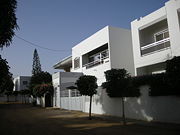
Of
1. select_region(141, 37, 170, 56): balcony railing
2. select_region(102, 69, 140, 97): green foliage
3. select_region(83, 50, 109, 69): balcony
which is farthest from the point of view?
select_region(83, 50, 109, 69): balcony

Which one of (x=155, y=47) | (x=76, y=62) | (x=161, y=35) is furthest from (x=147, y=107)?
(x=76, y=62)

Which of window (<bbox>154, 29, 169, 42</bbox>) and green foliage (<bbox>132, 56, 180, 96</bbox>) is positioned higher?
window (<bbox>154, 29, 169, 42</bbox>)

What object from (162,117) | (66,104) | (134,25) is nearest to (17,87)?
(66,104)

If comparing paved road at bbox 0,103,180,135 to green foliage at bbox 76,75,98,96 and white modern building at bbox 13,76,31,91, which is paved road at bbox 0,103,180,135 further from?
white modern building at bbox 13,76,31,91

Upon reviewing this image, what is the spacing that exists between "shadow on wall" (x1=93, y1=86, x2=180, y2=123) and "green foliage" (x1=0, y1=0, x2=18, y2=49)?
832cm

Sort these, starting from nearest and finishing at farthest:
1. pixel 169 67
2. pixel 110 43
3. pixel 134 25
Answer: pixel 169 67 → pixel 134 25 → pixel 110 43

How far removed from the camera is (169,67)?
845 centimetres

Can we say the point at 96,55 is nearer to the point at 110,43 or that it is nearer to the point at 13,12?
the point at 110,43

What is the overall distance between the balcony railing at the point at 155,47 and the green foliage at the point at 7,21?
10207mm

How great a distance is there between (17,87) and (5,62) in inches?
2330

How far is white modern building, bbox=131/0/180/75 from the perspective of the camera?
12.3 m

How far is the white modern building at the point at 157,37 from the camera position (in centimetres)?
1233

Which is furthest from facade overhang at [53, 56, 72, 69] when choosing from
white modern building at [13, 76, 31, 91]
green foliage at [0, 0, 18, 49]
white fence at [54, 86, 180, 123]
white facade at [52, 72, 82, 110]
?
white modern building at [13, 76, 31, 91]

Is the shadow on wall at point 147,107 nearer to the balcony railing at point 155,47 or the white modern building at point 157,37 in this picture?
the white modern building at point 157,37
